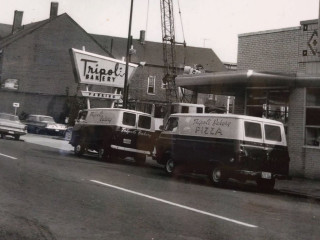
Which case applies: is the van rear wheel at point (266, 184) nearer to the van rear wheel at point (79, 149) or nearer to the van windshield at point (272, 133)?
the van windshield at point (272, 133)

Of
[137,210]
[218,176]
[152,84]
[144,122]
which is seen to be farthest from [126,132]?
[152,84]

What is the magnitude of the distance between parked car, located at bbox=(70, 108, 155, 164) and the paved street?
549 cm

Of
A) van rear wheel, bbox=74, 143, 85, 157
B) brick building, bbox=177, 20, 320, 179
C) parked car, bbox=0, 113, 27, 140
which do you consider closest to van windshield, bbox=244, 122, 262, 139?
brick building, bbox=177, 20, 320, 179

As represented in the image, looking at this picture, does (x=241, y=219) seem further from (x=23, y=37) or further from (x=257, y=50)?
(x=23, y=37)

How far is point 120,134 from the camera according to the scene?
17500 mm

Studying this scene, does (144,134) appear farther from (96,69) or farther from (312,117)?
(96,69)

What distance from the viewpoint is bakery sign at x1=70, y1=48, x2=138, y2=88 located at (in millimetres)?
25938

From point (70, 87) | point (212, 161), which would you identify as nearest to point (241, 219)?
point (212, 161)

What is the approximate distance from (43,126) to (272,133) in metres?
26.8

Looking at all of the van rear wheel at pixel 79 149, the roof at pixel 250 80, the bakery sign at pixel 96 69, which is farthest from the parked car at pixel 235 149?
the bakery sign at pixel 96 69

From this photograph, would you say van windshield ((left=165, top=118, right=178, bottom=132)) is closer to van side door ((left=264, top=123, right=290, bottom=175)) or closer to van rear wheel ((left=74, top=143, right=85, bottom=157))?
van side door ((left=264, top=123, right=290, bottom=175))

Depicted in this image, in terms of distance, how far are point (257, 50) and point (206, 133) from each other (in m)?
7.04

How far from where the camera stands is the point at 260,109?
1808 centimetres

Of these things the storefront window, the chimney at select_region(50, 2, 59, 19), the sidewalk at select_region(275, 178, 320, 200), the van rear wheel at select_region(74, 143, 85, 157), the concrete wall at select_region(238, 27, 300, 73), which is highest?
the chimney at select_region(50, 2, 59, 19)
